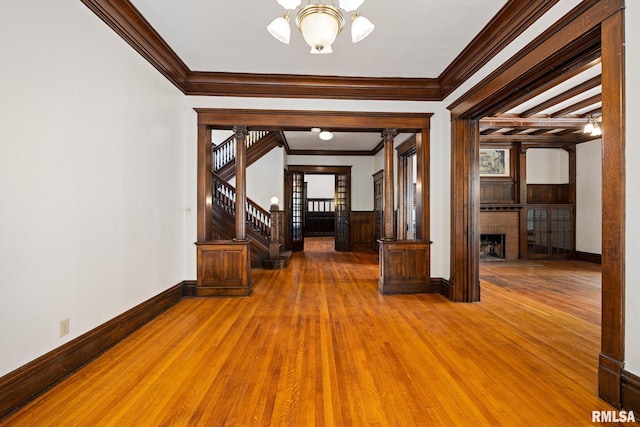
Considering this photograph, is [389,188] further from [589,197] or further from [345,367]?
[589,197]

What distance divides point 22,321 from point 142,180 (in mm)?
1729

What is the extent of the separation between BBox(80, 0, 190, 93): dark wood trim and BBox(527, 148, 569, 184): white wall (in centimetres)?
824

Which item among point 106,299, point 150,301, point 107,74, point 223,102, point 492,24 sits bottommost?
point 150,301

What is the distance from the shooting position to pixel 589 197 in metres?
7.45

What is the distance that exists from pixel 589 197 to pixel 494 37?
6589mm

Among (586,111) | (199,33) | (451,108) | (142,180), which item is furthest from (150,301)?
(586,111)

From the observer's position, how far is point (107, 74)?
109 inches

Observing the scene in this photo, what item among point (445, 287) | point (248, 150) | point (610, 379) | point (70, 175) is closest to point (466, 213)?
point (445, 287)

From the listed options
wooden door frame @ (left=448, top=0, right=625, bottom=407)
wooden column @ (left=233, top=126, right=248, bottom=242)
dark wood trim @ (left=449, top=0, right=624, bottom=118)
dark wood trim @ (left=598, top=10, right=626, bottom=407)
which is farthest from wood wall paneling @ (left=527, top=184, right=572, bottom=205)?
wooden column @ (left=233, top=126, right=248, bottom=242)

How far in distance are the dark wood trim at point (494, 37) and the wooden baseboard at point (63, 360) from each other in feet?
15.2

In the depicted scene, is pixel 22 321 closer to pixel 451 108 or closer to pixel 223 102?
pixel 223 102

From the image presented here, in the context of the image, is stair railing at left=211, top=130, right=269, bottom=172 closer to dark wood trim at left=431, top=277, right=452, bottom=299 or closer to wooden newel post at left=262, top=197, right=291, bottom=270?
wooden newel post at left=262, top=197, right=291, bottom=270

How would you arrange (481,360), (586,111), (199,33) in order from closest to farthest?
1. (481,360)
2. (199,33)
3. (586,111)

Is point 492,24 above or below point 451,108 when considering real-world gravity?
above
